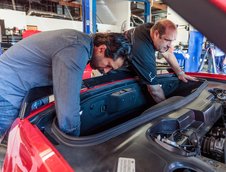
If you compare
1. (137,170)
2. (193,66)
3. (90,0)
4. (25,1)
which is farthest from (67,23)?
(137,170)

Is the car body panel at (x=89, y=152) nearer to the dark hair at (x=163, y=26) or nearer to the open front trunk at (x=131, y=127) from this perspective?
the open front trunk at (x=131, y=127)

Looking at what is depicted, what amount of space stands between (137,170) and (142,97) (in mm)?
1188

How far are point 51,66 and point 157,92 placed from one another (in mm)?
1058

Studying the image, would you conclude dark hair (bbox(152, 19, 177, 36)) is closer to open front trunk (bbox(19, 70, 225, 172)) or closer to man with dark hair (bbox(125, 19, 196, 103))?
man with dark hair (bbox(125, 19, 196, 103))

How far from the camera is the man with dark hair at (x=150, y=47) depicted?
1762 millimetres

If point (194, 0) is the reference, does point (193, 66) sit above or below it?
below

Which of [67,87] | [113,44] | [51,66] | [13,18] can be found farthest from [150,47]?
[13,18]

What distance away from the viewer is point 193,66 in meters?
4.81

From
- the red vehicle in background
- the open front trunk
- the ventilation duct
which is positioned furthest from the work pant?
the ventilation duct

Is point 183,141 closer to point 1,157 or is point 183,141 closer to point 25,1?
point 1,157

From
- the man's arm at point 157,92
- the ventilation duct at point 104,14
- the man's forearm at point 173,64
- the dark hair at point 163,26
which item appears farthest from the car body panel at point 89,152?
the ventilation duct at point 104,14

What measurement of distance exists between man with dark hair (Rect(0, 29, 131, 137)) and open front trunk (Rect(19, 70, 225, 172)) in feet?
0.47

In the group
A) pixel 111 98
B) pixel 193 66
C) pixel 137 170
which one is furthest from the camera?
pixel 193 66

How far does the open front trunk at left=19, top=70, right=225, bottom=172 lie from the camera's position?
0.73 m
